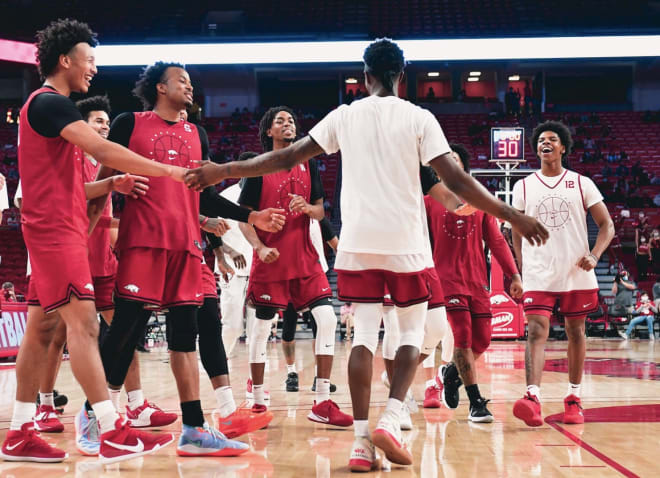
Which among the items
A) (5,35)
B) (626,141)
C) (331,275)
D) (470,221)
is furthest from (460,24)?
(470,221)

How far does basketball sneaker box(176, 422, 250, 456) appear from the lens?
3.50m

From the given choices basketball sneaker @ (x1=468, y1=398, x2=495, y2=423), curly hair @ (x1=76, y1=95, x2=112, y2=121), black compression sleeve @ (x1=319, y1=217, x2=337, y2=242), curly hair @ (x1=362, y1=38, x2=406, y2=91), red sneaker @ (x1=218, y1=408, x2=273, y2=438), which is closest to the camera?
curly hair @ (x1=362, y1=38, x2=406, y2=91)

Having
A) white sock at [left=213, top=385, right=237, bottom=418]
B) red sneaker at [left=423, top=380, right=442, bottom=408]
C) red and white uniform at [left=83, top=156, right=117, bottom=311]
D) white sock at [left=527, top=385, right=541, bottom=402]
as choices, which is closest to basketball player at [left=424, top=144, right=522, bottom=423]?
red sneaker at [left=423, top=380, right=442, bottom=408]

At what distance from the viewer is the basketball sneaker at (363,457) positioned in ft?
10.2

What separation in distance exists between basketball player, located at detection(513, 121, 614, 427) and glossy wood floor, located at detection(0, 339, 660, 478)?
1.90 ft

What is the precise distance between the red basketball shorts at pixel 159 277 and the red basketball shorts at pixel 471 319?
1987 mm

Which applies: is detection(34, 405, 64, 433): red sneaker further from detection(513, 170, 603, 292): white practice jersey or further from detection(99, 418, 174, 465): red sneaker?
detection(513, 170, 603, 292): white practice jersey

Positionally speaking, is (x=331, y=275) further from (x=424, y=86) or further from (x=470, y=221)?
(x=424, y=86)

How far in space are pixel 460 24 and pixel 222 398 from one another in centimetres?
2606

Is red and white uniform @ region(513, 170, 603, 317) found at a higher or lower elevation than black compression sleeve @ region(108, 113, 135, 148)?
lower

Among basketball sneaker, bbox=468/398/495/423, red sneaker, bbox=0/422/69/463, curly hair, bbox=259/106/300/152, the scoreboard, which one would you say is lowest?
basketball sneaker, bbox=468/398/495/423

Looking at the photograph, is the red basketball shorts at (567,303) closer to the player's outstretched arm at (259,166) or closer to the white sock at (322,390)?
the white sock at (322,390)

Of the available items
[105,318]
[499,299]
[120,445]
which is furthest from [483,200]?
[499,299]

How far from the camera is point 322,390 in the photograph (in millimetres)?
4523
